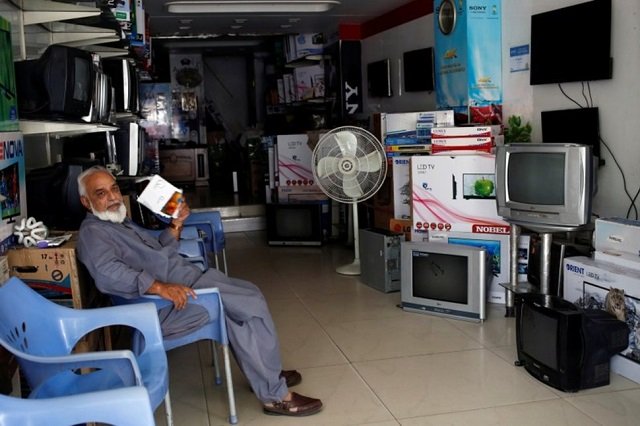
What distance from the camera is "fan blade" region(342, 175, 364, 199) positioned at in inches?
233

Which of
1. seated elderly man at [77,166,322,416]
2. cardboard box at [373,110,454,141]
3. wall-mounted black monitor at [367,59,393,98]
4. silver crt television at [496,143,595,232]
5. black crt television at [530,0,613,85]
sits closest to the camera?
seated elderly man at [77,166,322,416]

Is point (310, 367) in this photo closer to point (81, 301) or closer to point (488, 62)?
point (81, 301)

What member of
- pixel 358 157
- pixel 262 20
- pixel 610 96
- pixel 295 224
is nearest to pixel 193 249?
pixel 358 157

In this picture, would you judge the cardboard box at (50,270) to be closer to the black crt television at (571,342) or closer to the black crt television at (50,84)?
the black crt television at (50,84)

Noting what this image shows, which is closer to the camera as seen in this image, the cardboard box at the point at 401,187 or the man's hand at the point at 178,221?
the man's hand at the point at 178,221

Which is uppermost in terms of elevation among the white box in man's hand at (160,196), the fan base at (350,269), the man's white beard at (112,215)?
the white box in man's hand at (160,196)

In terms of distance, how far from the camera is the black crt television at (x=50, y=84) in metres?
3.57

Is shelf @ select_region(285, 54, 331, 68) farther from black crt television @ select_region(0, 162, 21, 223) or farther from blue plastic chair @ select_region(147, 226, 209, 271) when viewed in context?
black crt television @ select_region(0, 162, 21, 223)

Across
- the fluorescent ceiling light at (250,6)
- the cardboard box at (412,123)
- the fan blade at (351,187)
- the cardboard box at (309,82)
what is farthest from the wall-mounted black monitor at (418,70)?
the cardboard box at (309,82)

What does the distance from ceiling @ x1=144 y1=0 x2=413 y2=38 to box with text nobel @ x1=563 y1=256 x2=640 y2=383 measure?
496 centimetres

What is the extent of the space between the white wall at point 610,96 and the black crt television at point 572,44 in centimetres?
7

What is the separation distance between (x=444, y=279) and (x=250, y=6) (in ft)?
15.8

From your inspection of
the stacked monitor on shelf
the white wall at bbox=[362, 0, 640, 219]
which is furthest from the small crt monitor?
the stacked monitor on shelf

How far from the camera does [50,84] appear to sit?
3.59m
